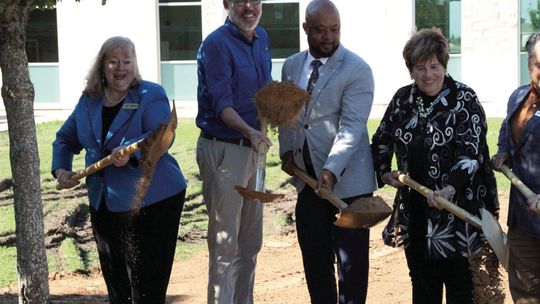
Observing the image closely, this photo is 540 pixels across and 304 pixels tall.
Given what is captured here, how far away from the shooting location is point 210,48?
218 inches

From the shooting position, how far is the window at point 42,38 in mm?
23516

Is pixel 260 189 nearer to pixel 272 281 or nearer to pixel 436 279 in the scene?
pixel 436 279

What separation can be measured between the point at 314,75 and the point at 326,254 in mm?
993

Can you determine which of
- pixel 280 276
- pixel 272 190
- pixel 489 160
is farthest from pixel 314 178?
pixel 272 190

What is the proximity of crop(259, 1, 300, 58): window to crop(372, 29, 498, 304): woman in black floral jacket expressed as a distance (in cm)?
1731

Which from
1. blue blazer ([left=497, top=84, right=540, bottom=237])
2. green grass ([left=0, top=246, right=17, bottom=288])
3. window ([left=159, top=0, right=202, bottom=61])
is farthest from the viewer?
window ([left=159, top=0, right=202, bottom=61])

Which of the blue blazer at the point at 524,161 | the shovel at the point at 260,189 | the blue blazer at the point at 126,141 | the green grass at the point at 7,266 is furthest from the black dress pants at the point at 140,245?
the green grass at the point at 7,266

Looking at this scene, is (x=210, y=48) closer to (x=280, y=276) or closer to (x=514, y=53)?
(x=280, y=276)

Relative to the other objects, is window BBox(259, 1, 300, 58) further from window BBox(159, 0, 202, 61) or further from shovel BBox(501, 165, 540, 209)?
shovel BBox(501, 165, 540, 209)

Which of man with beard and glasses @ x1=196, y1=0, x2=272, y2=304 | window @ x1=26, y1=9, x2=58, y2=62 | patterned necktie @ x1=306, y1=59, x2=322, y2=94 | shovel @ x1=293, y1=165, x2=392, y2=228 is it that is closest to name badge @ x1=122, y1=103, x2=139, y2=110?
man with beard and glasses @ x1=196, y1=0, x2=272, y2=304

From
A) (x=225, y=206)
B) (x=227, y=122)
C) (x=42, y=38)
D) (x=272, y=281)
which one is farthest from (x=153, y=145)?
(x=42, y=38)

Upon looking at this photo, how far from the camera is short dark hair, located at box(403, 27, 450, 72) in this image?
4938mm

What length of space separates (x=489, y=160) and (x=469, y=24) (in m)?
16.6

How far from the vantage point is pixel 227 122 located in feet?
17.5
